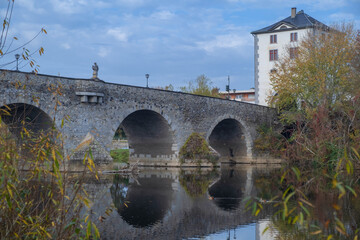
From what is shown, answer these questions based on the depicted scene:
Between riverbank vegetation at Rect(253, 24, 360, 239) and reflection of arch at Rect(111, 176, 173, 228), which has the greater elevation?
riverbank vegetation at Rect(253, 24, 360, 239)

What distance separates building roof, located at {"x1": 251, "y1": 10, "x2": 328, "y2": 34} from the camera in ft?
105

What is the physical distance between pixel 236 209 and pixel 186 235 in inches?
108

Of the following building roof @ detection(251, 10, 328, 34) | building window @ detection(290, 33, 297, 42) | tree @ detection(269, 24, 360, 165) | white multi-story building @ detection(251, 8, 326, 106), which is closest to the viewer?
tree @ detection(269, 24, 360, 165)

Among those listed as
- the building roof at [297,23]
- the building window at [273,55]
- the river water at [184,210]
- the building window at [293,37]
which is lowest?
the river water at [184,210]

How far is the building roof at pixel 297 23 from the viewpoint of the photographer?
32062mm

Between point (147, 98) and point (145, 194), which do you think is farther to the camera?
point (147, 98)

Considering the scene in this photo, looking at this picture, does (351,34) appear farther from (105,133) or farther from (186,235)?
(186,235)

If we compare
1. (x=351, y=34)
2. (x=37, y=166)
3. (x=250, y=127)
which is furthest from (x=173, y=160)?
(x=37, y=166)

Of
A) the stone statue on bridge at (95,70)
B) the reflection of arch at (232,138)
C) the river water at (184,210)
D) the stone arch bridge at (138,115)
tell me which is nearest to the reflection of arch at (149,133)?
the stone arch bridge at (138,115)

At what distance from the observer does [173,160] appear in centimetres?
2214

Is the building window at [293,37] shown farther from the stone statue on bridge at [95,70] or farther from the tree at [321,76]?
the stone statue on bridge at [95,70]

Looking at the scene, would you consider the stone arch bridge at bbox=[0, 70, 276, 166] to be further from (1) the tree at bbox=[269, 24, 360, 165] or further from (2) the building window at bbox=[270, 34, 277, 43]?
(2) the building window at bbox=[270, 34, 277, 43]

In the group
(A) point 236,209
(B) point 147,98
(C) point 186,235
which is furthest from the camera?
(B) point 147,98

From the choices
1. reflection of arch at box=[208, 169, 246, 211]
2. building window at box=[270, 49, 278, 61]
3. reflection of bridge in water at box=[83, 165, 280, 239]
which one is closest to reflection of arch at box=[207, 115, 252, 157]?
building window at box=[270, 49, 278, 61]
